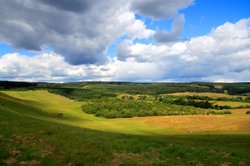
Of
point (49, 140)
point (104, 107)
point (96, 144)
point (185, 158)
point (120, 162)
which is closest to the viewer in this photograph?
point (120, 162)

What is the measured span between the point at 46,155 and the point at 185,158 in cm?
1226

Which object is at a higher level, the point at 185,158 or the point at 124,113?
the point at 185,158

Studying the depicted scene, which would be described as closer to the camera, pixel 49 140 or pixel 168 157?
pixel 168 157

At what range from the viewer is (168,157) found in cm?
2556

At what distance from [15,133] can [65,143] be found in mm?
8887

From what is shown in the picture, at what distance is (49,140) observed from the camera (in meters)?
32.4

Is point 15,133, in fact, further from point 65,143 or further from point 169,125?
point 169,125

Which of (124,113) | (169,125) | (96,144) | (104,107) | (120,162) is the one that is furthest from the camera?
(104,107)

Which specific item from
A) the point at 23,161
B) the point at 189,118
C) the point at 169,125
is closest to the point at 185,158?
the point at 23,161

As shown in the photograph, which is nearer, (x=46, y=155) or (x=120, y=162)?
(x=120, y=162)

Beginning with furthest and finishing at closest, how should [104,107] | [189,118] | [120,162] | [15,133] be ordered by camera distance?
[104,107] → [189,118] → [15,133] → [120,162]

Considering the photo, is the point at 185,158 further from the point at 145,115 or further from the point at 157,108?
the point at 157,108

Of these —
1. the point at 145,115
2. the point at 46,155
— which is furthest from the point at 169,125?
the point at 46,155

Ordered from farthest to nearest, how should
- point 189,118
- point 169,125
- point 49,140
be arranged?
Answer: point 189,118 → point 169,125 → point 49,140
